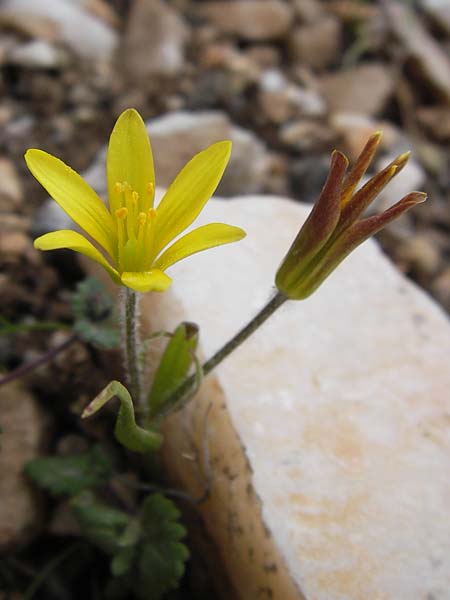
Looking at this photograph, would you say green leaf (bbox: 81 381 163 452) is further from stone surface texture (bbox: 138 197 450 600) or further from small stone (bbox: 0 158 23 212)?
small stone (bbox: 0 158 23 212)

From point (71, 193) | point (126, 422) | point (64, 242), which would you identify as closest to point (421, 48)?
point (71, 193)

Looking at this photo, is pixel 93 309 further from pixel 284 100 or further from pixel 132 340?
pixel 284 100

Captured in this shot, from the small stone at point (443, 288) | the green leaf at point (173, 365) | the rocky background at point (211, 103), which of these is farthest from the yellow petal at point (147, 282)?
the small stone at point (443, 288)

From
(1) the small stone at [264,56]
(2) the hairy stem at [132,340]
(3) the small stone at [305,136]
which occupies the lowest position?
(2) the hairy stem at [132,340]

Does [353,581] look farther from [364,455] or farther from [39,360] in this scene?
[39,360]

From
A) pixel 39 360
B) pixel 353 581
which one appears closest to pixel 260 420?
pixel 353 581

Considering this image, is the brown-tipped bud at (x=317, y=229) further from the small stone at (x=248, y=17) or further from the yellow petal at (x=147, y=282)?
the small stone at (x=248, y=17)

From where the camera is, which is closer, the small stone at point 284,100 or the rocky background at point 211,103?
the rocky background at point 211,103
